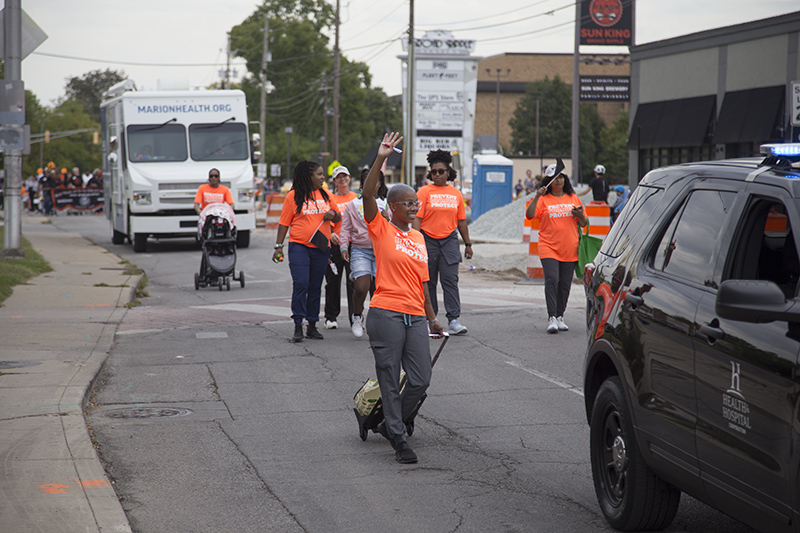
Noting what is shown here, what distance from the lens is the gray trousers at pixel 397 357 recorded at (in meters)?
6.00

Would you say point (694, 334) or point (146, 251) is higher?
point (694, 334)

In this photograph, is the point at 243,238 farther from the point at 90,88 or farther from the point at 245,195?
the point at 90,88

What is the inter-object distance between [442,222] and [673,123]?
26186 millimetres

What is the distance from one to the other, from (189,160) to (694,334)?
2093 centimetres

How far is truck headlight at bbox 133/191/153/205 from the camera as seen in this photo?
22.9 metres

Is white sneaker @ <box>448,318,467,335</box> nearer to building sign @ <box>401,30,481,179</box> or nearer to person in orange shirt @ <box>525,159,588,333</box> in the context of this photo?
person in orange shirt @ <box>525,159,588,333</box>

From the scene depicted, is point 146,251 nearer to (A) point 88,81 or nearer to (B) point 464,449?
(B) point 464,449

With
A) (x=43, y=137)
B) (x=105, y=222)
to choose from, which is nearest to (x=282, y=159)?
(x=43, y=137)

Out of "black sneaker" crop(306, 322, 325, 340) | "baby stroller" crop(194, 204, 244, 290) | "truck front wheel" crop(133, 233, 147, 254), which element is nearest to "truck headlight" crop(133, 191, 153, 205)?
"truck front wheel" crop(133, 233, 147, 254)

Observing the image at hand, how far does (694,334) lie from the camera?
13.0 feet

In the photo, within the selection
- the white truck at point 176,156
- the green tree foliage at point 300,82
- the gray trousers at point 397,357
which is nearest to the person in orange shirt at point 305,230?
the gray trousers at point 397,357

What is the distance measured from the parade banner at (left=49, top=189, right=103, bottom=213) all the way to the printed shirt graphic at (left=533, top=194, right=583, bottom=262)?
36290 mm

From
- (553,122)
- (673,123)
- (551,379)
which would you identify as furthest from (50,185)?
(553,122)

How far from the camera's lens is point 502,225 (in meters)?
30.3
